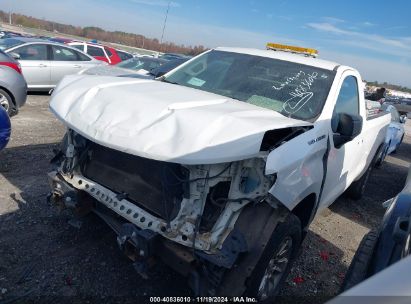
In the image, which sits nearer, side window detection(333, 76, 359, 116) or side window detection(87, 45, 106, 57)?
side window detection(333, 76, 359, 116)

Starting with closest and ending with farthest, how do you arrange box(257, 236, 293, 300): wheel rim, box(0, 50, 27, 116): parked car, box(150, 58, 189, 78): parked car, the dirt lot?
1. box(257, 236, 293, 300): wheel rim
2. the dirt lot
3. box(150, 58, 189, 78): parked car
4. box(0, 50, 27, 116): parked car

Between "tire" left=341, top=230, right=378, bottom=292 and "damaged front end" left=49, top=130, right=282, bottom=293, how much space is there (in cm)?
69

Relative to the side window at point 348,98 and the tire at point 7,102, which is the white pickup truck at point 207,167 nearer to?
the side window at point 348,98

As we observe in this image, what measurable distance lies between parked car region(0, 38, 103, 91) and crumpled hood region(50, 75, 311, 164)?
7809 millimetres

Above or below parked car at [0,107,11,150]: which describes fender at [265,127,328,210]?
above

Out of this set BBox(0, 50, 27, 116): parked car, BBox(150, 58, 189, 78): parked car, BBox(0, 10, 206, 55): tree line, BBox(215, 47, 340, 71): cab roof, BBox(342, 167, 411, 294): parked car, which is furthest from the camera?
BBox(0, 10, 206, 55): tree line

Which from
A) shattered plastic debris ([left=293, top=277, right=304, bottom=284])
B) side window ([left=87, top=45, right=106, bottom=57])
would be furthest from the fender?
side window ([left=87, top=45, right=106, bottom=57])

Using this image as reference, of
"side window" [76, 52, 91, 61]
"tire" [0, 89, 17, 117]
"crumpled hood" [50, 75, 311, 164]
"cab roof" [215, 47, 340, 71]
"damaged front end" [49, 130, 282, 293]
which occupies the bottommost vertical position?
"tire" [0, 89, 17, 117]

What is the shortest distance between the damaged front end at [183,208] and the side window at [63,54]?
898cm

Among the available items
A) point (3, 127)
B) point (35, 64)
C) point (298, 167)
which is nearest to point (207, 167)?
point (298, 167)

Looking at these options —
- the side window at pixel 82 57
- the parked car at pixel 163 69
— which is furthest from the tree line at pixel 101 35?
the parked car at pixel 163 69

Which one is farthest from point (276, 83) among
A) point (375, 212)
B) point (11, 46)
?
point (11, 46)

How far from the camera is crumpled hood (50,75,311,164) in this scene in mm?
2508

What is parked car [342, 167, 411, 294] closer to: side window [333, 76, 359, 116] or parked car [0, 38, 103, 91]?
side window [333, 76, 359, 116]
